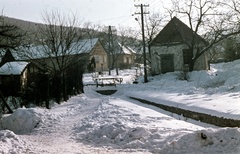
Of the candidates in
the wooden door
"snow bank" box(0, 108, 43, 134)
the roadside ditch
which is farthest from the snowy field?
the wooden door

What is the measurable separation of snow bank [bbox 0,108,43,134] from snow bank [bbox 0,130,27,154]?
9.34ft

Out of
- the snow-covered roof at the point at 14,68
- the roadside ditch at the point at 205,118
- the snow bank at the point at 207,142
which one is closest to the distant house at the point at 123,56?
the snow-covered roof at the point at 14,68

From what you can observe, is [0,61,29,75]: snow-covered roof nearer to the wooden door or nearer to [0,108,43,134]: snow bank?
the wooden door

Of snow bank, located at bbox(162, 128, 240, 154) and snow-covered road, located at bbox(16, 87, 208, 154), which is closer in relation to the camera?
snow bank, located at bbox(162, 128, 240, 154)

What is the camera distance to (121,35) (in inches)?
3814

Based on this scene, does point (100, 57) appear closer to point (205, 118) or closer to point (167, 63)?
point (167, 63)

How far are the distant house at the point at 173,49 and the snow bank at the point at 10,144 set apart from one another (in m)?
28.9

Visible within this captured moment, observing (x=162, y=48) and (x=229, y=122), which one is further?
(x=162, y=48)

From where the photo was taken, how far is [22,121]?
11703 mm

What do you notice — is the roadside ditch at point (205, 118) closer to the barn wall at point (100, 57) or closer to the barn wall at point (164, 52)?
the barn wall at point (164, 52)

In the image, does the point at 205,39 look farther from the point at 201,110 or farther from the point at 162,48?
the point at 201,110

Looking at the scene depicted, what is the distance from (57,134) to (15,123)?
2053mm

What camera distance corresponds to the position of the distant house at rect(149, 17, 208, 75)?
121 feet

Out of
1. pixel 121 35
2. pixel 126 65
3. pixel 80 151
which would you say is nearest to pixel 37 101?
pixel 80 151
